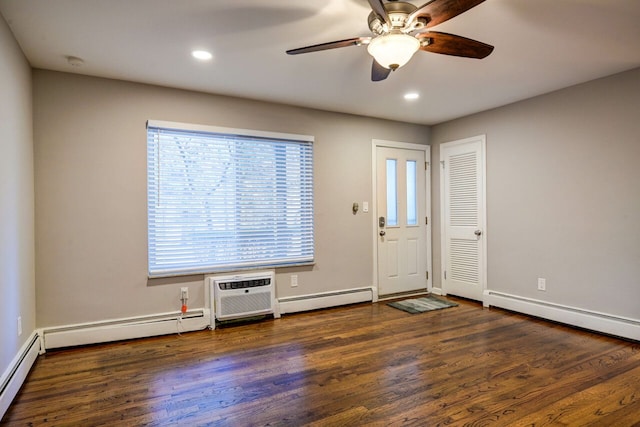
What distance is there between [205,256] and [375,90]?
2.44m

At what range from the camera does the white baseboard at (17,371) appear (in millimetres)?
2166

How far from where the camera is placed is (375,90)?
149 inches

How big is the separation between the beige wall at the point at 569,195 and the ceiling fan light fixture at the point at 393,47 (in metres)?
2.53

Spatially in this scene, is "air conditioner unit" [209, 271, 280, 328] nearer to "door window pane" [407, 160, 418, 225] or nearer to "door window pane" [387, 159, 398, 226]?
"door window pane" [387, 159, 398, 226]

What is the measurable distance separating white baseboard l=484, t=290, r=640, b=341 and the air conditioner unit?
266cm

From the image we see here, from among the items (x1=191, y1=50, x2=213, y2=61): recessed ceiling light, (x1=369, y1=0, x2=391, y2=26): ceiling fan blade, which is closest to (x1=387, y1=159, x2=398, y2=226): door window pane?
(x1=191, y1=50, x2=213, y2=61): recessed ceiling light

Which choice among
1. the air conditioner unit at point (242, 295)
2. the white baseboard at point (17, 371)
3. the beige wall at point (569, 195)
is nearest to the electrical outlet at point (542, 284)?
the beige wall at point (569, 195)

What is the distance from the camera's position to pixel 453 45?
2244 mm

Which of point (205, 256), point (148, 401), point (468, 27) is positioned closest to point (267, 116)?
point (205, 256)

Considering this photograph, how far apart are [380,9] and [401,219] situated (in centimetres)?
356

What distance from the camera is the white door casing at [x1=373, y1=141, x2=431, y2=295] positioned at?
4902mm

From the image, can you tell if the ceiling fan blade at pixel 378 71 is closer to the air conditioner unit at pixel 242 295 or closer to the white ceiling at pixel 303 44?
the white ceiling at pixel 303 44

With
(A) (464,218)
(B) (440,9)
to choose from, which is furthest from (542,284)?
(B) (440,9)

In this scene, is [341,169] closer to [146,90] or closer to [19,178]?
[146,90]
